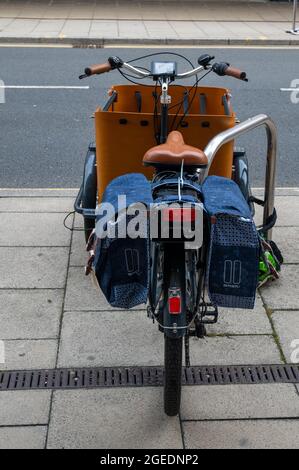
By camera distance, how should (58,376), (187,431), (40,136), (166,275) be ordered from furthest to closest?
1. (40,136)
2. (58,376)
3. (187,431)
4. (166,275)

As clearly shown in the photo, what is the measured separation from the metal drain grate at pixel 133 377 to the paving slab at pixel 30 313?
378 mm

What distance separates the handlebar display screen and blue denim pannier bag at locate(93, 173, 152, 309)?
1563 mm

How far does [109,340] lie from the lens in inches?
154

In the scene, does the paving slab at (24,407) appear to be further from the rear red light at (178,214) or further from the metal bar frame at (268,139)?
the metal bar frame at (268,139)

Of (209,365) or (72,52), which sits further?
(72,52)

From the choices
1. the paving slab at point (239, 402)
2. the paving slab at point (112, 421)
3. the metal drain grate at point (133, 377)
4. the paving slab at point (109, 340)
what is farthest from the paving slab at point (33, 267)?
the paving slab at point (239, 402)

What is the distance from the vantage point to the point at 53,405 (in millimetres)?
3367

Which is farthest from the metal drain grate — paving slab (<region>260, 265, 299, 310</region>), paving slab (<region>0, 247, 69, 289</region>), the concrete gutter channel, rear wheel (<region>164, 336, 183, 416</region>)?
the concrete gutter channel

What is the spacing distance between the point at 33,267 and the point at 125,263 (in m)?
2.04

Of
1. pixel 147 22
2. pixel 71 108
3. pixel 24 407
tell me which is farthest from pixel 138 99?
pixel 147 22

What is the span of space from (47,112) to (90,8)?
9895 mm

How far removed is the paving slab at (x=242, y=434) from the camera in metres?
3.09

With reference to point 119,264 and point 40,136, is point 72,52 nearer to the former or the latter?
point 40,136
